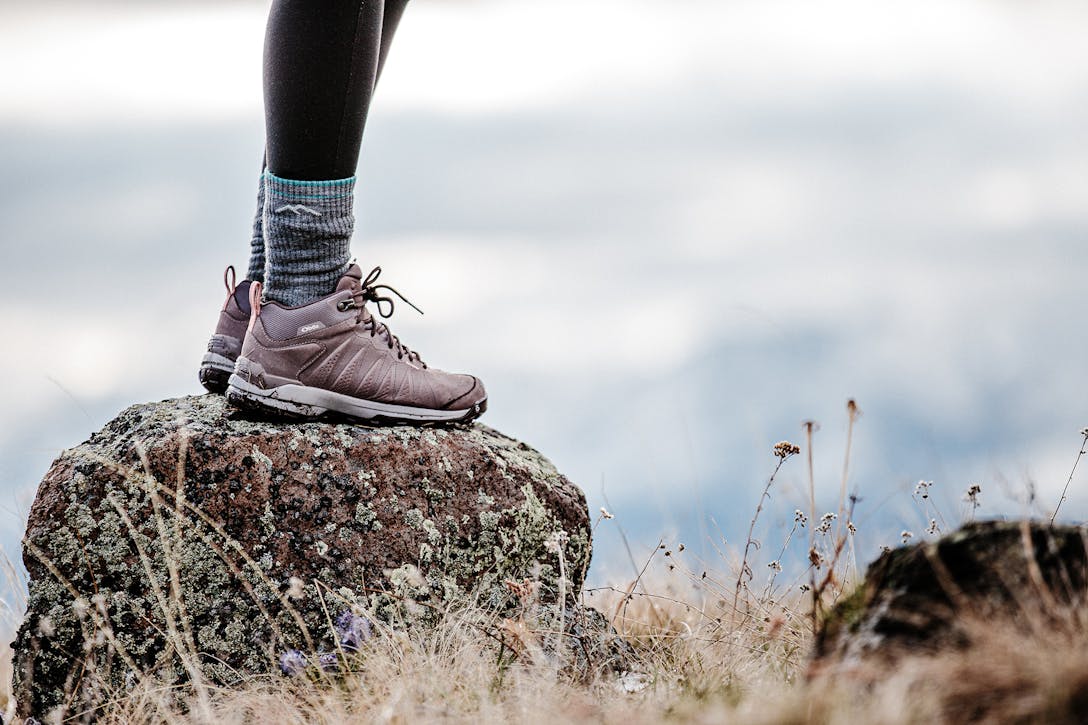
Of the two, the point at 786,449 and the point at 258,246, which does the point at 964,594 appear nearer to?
the point at 786,449

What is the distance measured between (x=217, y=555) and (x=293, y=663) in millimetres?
379

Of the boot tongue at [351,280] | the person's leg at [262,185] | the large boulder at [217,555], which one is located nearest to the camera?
the large boulder at [217,555]

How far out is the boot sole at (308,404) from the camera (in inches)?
111

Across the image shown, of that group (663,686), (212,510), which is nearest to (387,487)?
(212,510)

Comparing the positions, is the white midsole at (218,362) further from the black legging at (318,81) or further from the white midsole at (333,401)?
the black legging at (318,81)

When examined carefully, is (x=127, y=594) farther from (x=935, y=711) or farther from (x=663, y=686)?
(x=935, y=711)

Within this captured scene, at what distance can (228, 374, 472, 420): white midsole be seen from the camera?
2.81m

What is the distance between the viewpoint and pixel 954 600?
146 cm

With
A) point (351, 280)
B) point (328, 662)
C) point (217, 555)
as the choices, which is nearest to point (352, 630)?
point (328, 662)

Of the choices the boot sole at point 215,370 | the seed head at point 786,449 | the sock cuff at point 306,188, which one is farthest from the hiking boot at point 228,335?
the seed head at point 786,449

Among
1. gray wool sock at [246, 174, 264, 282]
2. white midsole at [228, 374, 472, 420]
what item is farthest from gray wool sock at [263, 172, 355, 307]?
gray wool sock at [246, 174, 264, 282]

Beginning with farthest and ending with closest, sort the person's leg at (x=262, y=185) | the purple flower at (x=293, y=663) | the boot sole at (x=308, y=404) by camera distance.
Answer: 1. the person's leg at (x=262, y=185)
2. the boot sole at (x=308, y=404)
3. the purple flower at (x=293, y=663)

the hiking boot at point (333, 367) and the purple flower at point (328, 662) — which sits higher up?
the hiking boot at point (333, 367)

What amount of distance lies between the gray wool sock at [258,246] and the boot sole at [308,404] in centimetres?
54
